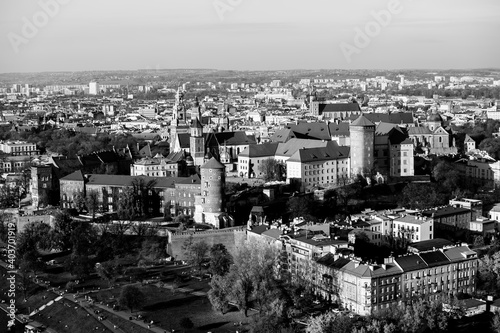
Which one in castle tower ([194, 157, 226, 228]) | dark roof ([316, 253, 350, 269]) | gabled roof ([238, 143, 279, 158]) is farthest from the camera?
gabled roof ([238, 143, 279, 158])

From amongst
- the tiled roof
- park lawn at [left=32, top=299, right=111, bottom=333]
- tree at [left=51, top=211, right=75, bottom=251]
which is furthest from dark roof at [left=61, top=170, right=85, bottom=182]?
park lawn at [left=32, top=299, right=111, bottom=333]

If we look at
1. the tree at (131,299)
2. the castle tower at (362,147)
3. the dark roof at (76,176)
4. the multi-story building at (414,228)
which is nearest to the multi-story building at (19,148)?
the dark roof at (76,176)

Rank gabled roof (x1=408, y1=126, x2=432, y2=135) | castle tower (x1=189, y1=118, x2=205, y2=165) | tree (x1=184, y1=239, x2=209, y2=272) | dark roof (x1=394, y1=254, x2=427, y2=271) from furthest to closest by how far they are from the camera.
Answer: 1. gabled roof (x1=408, y1=126, x2=432, y2=135)
2. castle tower (x1=189, y1=118, x2=205, y2=165)
3. tree (x1=184, y1=239, x2=209, y2=272)
4. dark roof (x1=394, y1=254, x2=427, y2=271)

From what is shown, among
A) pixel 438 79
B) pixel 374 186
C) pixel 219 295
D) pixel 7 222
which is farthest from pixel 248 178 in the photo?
pixel 438 79

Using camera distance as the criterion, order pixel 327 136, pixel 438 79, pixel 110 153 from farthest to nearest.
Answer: pixel 438 79, pixel 327 136, pixel 110 153

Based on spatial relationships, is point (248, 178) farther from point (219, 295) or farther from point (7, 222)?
point (219, 295)

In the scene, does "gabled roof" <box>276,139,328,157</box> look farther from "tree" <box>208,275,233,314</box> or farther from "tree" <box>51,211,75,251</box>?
"tree" <box>208,275,233,314</box>
